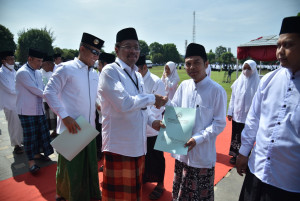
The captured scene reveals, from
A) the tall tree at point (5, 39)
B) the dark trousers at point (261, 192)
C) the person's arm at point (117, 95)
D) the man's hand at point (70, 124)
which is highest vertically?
the tall tree at point (5, 39)

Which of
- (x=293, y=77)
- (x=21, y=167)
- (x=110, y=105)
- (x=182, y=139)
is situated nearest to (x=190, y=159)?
(x=182, y=139)

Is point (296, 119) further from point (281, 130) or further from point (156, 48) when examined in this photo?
point (156, 48)

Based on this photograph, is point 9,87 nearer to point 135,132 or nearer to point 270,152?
point 135,132

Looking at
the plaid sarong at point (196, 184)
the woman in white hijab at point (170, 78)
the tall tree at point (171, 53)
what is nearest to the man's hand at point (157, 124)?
the plaid sarong at point (196, 184)

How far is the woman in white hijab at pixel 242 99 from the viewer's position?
4098mm

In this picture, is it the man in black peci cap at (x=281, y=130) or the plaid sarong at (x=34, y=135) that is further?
the plaid sarong at (x=34, y=135)

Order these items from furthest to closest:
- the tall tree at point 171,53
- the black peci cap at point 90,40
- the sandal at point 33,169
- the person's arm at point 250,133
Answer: the tall tree at point 171,53 < the sandal at point 33,169 < the black peci cap at point 90,40 < the person's arm at point 250,133

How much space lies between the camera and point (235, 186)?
3.14m

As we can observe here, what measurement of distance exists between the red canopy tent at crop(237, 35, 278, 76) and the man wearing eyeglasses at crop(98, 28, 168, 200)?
7.51 meters

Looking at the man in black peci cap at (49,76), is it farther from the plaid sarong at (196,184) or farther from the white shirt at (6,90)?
the plaid sarong at (196,184)

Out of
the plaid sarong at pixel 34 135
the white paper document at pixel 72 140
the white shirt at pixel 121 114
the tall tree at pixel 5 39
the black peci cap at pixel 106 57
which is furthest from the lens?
the tall tree at pixel 5 39

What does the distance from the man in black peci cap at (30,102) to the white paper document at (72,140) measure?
177cm

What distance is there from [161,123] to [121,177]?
78 cm

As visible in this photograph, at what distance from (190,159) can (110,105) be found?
1078 mm
